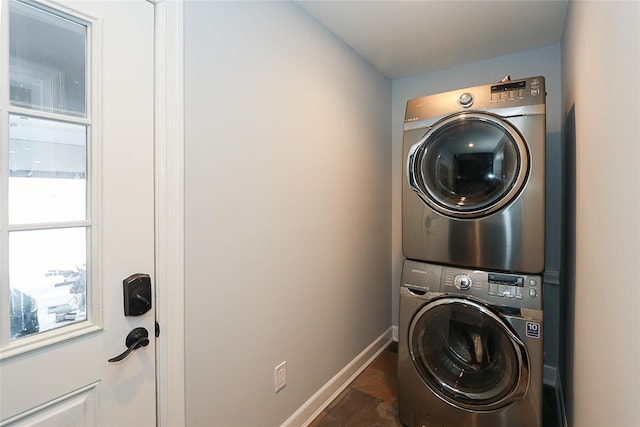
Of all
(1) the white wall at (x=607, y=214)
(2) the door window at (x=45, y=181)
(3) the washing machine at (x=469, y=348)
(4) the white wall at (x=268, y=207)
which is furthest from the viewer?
(3) the washing machine at (x=469, y=348)

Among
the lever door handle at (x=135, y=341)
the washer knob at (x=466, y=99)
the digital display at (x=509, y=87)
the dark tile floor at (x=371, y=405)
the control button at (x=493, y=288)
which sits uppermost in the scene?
the digital display at (x=509, y=87)

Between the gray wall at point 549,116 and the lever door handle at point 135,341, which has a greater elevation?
the gray wall at point 549,116

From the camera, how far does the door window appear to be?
82 centimetres

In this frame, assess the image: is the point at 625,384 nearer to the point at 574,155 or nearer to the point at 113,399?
the point at 574,155

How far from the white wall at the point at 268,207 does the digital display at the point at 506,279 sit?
919mm

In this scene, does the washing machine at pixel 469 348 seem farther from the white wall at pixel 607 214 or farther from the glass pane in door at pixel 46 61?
the glass pane in door at pixel 46 61

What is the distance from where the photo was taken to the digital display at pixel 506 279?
1489 mm

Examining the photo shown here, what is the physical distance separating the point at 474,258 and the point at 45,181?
1.76 meters

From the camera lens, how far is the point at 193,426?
3.99 ft

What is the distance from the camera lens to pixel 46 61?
880mm

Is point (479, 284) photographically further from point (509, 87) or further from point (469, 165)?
point (509, 87)

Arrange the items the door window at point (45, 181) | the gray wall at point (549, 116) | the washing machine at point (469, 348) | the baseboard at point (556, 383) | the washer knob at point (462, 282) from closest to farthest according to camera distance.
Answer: the door window at point (45, 181) → the washing machine at point (469, 348) → the washer knob at point (462, 282) → the baseboard at point (556, 383) → the gray wall at point (549, 116)

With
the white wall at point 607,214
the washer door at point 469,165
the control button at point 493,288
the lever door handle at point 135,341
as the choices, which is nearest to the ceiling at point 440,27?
the white wall at point 607,214

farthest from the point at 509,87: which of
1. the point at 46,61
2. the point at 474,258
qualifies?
the point at 46,61
